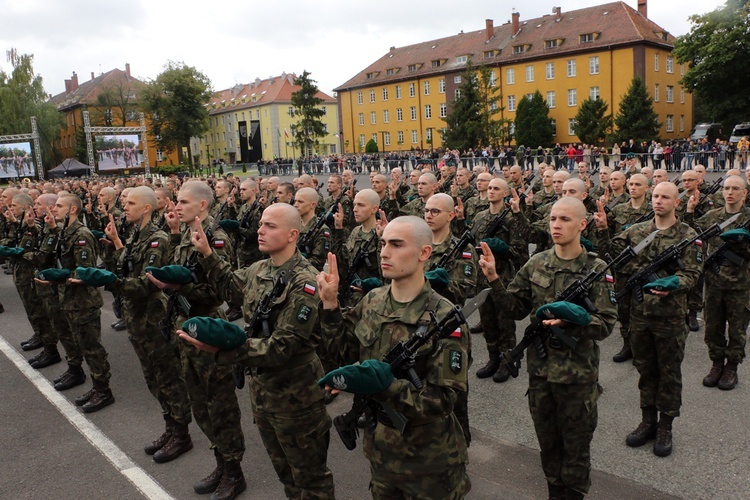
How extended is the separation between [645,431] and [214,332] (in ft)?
13.5

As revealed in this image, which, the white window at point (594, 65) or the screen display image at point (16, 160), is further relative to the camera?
the white window at point (594, 65)

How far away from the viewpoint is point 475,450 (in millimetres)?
5398

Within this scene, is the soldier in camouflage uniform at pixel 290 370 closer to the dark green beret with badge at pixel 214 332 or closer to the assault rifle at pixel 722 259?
the dark green beret with badge at pixel 214 332

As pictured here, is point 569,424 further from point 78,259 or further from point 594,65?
point 594,65

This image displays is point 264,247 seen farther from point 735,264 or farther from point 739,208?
point 739,208

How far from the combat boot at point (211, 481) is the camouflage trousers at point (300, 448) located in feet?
3.61

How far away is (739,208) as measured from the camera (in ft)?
23.3

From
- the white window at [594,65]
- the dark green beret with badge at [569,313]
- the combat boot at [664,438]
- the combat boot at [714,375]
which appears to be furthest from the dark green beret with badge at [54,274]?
the white window at [594,65]

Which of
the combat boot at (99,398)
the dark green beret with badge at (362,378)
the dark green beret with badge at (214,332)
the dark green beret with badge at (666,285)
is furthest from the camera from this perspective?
the combat boot at (99,398)

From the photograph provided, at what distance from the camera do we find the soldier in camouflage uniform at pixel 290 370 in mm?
3834

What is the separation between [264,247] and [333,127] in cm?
9506

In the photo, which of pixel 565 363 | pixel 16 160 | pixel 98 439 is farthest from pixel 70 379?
pixel 16 160

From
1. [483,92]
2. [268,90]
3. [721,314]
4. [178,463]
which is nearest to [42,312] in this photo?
[178,463]

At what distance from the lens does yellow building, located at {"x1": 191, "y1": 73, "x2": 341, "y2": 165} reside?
8419cm
